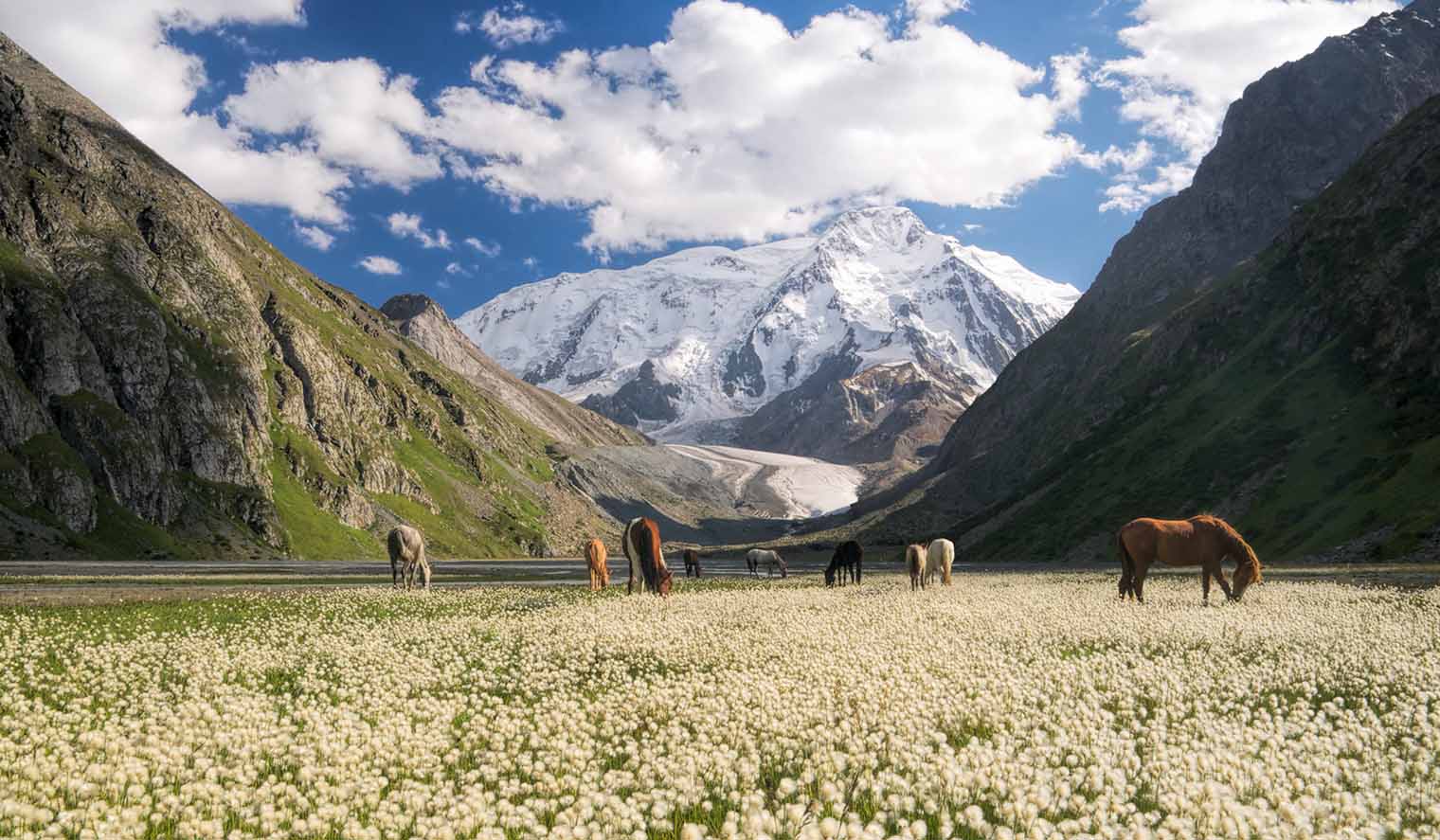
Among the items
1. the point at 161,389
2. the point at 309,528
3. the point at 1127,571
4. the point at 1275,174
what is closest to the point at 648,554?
the point at 1127,571

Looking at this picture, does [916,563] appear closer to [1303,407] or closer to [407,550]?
[407,550]

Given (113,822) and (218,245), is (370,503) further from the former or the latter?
(113,822)

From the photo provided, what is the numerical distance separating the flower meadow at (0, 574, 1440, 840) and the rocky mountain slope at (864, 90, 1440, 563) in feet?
194

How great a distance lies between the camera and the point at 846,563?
169ft

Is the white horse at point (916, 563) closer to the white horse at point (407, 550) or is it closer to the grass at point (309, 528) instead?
the white horse at point (407, 550)

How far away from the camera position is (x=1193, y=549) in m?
30.3

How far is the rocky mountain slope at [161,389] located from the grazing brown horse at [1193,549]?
9409 cm

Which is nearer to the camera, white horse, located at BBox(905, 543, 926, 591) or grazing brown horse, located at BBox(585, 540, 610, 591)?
grazing brown horse, located at BBox(585, 540, 610, 591)

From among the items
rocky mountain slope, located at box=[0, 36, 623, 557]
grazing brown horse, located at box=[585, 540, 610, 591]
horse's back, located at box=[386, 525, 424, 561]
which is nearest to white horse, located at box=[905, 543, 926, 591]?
grazing brown horse, located at box=[585, 540, 610, 591]

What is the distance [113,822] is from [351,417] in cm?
16497

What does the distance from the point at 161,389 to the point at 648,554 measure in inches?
4288

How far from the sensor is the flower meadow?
7.90 metres

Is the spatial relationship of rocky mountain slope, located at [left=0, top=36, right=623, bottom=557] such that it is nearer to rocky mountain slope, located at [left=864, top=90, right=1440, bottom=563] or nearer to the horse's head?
the horse's head

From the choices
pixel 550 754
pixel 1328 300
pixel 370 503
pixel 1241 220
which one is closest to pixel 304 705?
pixel 550 754
